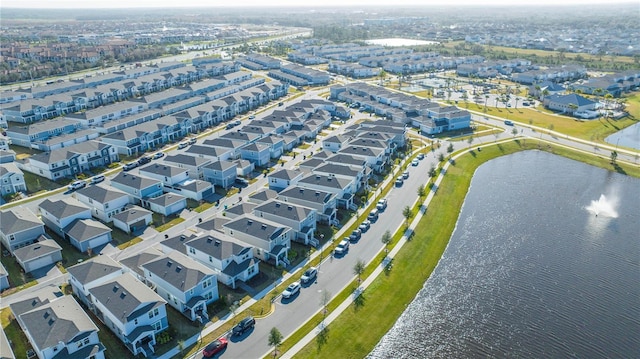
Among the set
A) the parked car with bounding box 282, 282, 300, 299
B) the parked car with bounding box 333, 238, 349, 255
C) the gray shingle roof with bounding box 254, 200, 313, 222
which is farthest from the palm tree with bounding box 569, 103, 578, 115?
the parked car with bounding box 282, 282, 300, 299

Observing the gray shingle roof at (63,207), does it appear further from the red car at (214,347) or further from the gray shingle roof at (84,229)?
the red car at (214,347)

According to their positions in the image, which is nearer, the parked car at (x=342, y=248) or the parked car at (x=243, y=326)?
the parked car at (x=243, y=326)

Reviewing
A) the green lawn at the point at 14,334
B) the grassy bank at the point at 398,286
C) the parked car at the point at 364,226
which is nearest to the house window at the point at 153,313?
the green lawn at the point at 14,334

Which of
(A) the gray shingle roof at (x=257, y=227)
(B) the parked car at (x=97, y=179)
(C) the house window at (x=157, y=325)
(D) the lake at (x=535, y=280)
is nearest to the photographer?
(C) the house window at (x=157, y=325)

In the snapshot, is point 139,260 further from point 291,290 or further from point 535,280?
point 535,280

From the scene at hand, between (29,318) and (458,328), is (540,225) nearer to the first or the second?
(458,328)

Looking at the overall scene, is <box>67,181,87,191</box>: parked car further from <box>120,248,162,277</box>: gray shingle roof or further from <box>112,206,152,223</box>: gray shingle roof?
<box>120,248,162,277</box>: gray shingle roof

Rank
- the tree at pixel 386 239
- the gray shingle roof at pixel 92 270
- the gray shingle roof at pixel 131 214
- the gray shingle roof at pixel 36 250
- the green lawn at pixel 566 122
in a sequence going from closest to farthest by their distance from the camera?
the gray shingle roof at pixel 92 270
the gray shingle roof at pixel 36 250
the tree at pixel 386 239
the gray shingle roof at pixel 131 214
the green lawn at pixel 566 122
